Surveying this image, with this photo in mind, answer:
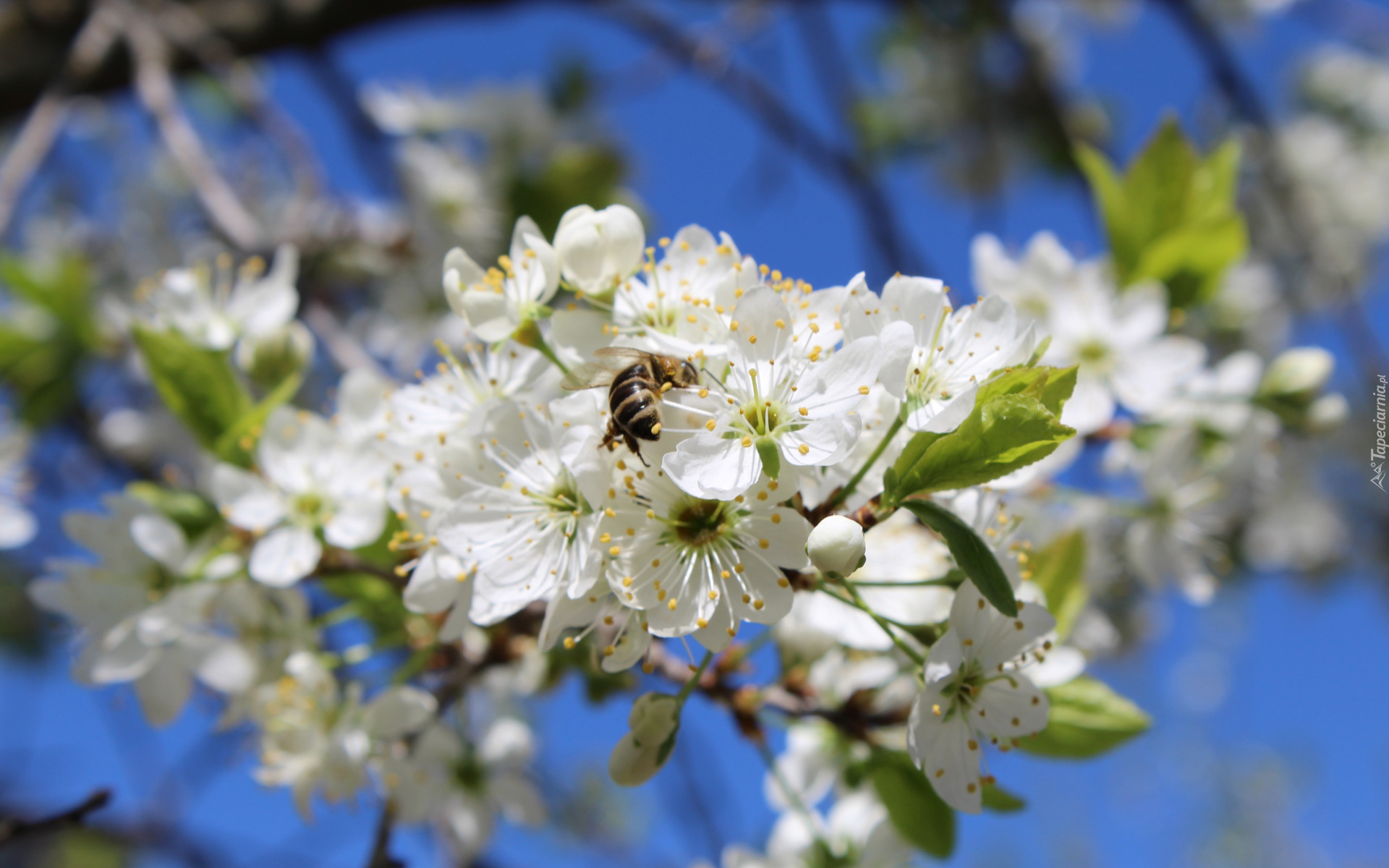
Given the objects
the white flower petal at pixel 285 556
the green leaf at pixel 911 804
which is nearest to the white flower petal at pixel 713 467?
the green leaf at pixel 911 804

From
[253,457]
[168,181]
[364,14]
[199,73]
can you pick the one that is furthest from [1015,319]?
[168,181]

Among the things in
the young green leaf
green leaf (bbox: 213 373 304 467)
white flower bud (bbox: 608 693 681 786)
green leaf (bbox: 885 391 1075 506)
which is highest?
green leaf (bbox: 885 391 1075 506)

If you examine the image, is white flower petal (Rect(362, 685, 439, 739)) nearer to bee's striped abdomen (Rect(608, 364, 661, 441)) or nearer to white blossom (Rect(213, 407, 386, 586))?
white blossom (Rect(213, 407, 386, 586))

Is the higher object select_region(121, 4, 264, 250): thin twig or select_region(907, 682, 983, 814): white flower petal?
select_region(907, 682, 983, 814): white flower petal

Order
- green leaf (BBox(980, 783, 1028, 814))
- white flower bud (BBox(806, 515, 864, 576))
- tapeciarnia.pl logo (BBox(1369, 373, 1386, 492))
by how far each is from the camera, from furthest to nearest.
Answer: tapeciarnia.pl logo (BBox(1369, 373, 1386, 492)), green leaf (BBox(980, 783, 1028, 814)), white flower bud (BBox(806, 515, 864, 576))

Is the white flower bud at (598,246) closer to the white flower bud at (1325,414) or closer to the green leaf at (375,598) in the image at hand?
the green leaf at (375,598)

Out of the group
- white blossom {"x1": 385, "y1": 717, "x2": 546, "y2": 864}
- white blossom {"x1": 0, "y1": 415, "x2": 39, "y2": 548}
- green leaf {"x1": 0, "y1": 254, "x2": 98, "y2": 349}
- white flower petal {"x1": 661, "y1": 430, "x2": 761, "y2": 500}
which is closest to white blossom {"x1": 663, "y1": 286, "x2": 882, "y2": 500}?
white flower petal {"x1": 661, "y1": 430, "x2": 761, "y2": 500}
